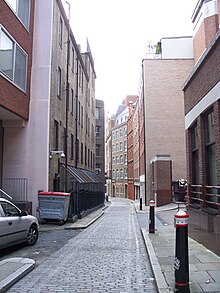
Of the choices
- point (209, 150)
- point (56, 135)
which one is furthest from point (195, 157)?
point (56, 135)

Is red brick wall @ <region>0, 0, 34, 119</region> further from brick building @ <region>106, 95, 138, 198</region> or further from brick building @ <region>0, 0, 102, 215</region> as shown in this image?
brick building @ <region>106, 95, 138, 198</region>

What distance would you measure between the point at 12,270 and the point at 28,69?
12.4 m

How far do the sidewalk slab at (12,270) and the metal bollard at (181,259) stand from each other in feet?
9.46

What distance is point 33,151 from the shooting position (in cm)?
1762

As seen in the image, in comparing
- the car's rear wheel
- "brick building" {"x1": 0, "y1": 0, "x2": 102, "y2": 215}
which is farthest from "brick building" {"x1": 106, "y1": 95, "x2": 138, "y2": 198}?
the car's rear wheel

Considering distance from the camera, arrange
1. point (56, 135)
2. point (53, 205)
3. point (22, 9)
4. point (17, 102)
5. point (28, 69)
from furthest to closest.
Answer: point (56, 135) → point (28, 69) → point (22, 9) → point (53, 205) → point (17, 102)

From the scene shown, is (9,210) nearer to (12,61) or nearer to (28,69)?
(12,61)

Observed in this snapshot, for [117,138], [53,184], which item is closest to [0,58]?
[53,184]

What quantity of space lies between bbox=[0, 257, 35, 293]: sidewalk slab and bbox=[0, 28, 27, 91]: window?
345 inches

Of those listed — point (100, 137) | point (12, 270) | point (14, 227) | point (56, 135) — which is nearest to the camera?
point (12, 270)

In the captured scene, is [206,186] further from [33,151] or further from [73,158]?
[73,158]

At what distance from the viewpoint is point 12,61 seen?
15.0m

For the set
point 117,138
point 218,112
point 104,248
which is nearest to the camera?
point 218,112

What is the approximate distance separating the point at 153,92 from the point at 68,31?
56.2 feet
